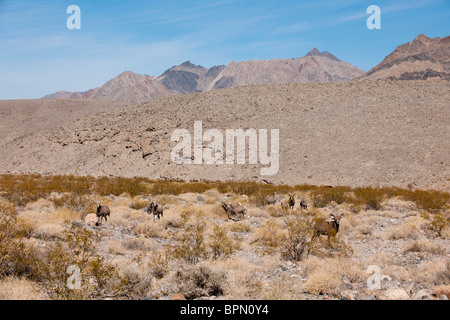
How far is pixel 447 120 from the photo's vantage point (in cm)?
3769

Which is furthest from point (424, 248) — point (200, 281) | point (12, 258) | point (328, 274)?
point (12, 258)

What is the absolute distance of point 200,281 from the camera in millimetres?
6805

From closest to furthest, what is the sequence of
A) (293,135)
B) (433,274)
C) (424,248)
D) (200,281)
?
(200,281), (433,274), (424,248), (293,135)

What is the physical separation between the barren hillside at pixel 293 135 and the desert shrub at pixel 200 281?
26927 mm

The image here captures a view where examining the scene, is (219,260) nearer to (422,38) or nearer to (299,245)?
(299,245)

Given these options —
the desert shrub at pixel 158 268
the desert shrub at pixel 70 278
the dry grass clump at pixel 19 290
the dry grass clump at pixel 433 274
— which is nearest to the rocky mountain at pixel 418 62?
the dry grass clump at pixel 433 274

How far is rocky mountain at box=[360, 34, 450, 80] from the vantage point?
150000mm

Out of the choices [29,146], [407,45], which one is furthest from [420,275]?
[407,45]

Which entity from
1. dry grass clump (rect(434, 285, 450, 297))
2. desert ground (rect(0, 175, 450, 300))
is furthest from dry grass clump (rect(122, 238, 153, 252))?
dry grass clump (rect(434, 285, 450, 297))

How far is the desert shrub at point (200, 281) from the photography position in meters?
6.50

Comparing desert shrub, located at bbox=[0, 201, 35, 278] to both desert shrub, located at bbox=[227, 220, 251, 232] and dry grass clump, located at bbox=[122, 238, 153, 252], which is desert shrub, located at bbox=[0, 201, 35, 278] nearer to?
dry grass clump, located at bbox=[122, 238, 153, 252]

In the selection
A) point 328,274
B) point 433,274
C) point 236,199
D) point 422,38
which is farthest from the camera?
point 422,38

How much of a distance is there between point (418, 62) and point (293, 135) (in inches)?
5902

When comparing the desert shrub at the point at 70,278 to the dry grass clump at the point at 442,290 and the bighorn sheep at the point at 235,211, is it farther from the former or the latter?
the bighorn sheep at the point at 235,211
